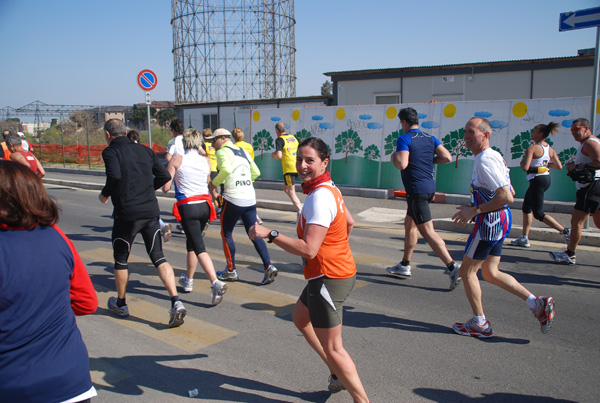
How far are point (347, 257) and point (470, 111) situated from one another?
1038cm

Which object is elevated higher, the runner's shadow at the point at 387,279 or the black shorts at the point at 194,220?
the black shorts at the point at 194,220

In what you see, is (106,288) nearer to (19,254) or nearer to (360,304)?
(360,304)

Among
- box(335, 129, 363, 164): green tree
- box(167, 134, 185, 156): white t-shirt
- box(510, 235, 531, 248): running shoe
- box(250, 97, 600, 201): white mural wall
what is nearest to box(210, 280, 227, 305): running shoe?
box(167, 134, 185, 156): white t-shirt

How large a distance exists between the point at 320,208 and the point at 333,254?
0.32 metres

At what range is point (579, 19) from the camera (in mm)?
8594

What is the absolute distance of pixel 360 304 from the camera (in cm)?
538

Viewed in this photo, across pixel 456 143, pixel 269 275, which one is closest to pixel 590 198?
pixel 269 275

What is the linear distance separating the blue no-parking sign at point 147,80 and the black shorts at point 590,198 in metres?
11.7

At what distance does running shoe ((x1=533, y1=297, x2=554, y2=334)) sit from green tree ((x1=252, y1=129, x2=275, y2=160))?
12709 millimetres

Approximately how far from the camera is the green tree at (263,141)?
16266 millimetres

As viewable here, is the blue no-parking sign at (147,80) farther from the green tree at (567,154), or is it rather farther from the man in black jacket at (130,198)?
the green tree at (567,154)

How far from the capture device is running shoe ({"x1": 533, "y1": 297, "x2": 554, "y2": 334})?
4.08 meters

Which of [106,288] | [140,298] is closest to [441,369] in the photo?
[140,298]

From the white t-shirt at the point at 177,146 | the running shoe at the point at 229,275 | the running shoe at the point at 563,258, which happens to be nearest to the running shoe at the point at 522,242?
the running shoe at the point at 563,258
